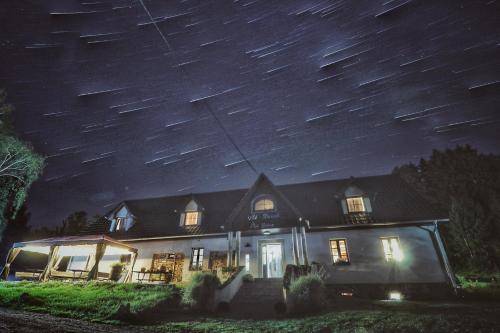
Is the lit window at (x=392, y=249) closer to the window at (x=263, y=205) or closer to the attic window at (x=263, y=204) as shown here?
the attic window at (x=263, y=204)

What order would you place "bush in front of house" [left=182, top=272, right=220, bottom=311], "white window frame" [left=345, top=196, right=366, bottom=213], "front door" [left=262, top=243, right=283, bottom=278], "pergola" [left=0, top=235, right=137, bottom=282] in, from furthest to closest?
"white window frame" [left=345, top=196, right=366, bottom=213]
"front door" [left=262, top=243, right=283, bottom=278]
"pergola" [left=0, top=235, right=137, bottom=282]
"bush in front of house" [left=182, top=272, right=220, bottom=311]

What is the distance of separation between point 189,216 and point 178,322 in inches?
482

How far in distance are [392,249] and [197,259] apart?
12.9 meters

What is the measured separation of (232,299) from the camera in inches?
478

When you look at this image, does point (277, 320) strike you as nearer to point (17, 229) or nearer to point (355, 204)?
point (355, 204)

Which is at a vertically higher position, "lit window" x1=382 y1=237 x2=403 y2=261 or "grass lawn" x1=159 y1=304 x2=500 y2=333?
"lit window" x1=382 y1=237 x2=403 y2=261

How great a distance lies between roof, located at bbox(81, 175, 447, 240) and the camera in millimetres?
16172

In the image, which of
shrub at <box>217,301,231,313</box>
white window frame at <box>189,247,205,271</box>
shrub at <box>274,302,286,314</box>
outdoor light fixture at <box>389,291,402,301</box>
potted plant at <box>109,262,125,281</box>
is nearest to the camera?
shrub at <box>274,302,286,314</box>

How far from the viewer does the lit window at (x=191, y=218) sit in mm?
20094

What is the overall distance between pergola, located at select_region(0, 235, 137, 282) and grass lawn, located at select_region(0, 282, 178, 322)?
87.7 inches

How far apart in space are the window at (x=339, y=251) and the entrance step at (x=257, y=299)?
13.9 ft

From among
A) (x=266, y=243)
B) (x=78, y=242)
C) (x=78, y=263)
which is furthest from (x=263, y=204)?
(x=78, y=263)

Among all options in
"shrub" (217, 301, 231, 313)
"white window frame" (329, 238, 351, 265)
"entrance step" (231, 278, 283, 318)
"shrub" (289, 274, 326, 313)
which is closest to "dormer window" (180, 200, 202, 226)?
"entrance step" (231, 278, 283, 318)

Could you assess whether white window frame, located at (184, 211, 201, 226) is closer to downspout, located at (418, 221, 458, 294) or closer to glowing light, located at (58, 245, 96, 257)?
glowing light, located at (58, 245, 96, 257)
